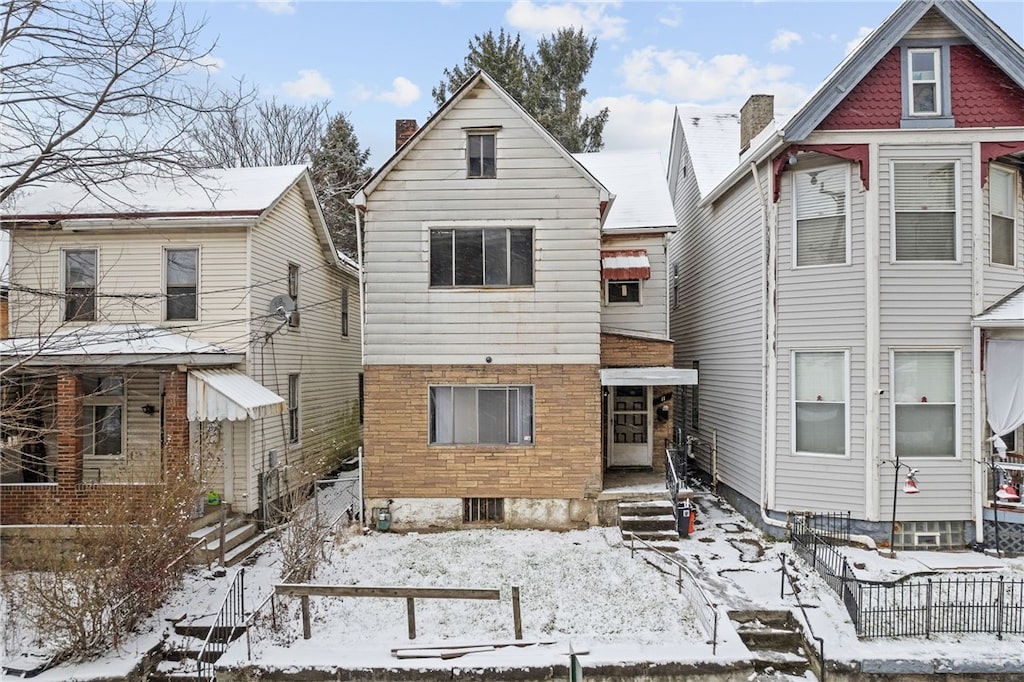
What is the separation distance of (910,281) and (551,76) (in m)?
29.2

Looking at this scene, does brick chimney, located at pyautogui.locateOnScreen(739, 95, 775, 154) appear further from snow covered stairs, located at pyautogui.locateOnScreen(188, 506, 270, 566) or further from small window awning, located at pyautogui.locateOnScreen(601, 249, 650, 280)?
snow covered stairs, located at pyautogui.locateOnScreen(188, 506, 270, 566)

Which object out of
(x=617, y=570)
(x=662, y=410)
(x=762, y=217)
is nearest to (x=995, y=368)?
(x=762, y=217)

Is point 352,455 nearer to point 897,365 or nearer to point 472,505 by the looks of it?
point 472,505

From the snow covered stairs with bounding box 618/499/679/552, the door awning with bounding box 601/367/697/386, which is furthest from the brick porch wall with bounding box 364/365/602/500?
the snow covered stairs with bounding box 618/499/679/552

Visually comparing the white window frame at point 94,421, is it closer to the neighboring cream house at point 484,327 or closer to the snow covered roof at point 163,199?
the snow covered roof at point 163,199

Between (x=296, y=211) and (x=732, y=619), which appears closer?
(x=732, y=619)

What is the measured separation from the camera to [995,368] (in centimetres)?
1121

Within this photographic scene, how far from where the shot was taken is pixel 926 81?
11398 mm

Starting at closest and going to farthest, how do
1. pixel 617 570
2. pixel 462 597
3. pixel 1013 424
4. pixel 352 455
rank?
pixel 462 597, pixel 617 570, pixel 1013 424, pixel 352 455

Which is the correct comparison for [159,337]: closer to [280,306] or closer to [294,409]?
[280,306]

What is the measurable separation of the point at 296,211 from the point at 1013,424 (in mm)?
16500

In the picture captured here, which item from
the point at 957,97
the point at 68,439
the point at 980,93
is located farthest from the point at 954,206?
the point at 68,439

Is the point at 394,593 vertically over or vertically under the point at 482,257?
under

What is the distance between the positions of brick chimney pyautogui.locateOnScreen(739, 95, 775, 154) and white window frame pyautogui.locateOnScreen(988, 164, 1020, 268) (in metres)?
4.98
